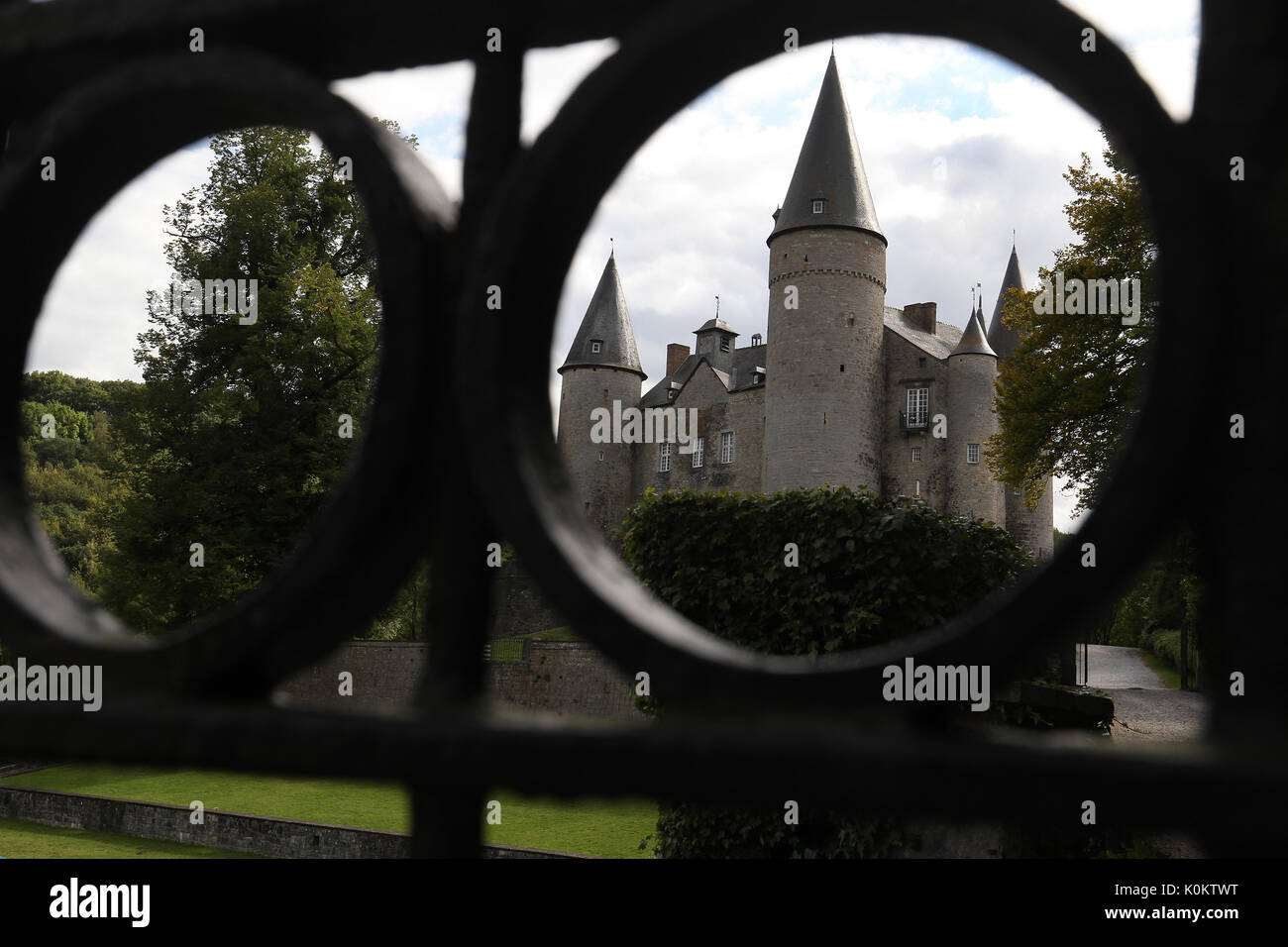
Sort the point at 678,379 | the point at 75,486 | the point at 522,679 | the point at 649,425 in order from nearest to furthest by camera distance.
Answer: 1. the point at 522,679
2. the point at 75,486
3. the point at 649,425
4. the point at 678,379

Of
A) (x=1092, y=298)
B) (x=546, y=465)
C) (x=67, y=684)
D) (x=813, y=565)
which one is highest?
(x=1092, y=298)

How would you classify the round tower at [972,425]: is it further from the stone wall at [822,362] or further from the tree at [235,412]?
the tree at [235,412]

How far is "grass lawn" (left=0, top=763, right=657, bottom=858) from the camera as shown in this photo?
14367 millimetres

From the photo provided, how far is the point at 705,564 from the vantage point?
10.2 meters

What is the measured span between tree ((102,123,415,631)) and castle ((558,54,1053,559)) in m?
19.3

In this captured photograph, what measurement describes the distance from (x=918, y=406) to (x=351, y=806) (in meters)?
31.8

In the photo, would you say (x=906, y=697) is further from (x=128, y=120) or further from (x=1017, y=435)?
(x=1017, y=435)

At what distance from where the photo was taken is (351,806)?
1752 cm

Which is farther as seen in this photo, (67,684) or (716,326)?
(716,326)

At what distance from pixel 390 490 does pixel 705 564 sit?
933 centimetres

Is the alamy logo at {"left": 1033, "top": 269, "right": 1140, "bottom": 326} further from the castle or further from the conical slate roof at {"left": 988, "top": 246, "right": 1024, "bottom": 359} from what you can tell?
the conical slate roof at {"left": 988, "top": 246, "right": 1024, "bottom": 359}

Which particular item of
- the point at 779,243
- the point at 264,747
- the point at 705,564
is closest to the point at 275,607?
the point at 264,747

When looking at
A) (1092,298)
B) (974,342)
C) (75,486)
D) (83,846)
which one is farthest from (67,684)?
(75,486)
